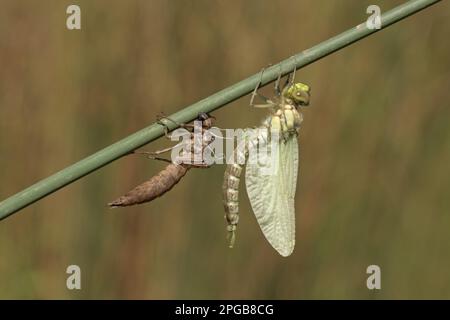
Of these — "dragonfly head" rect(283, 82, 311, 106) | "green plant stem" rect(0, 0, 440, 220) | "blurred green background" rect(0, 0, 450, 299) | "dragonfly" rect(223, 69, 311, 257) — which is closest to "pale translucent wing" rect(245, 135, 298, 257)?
"dragonfly" rect(223, 69, 311, 257)

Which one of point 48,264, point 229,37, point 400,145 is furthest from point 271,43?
point 48,264

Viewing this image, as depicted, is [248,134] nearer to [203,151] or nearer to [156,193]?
[203,151]

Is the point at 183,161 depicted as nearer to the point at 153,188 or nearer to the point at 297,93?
the point at 153,188

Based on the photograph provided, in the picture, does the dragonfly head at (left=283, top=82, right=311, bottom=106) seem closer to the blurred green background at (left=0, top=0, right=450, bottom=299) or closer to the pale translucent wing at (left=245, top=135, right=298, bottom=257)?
the pale translucent wing at (left=245, top=135, right=298, bottom=257)

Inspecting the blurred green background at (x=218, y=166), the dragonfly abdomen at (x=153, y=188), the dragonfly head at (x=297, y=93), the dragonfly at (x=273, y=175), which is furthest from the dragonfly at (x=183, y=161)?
the blurred green background at (x=218, y=166)

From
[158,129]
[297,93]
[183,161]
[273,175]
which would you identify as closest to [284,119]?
[297,93]
